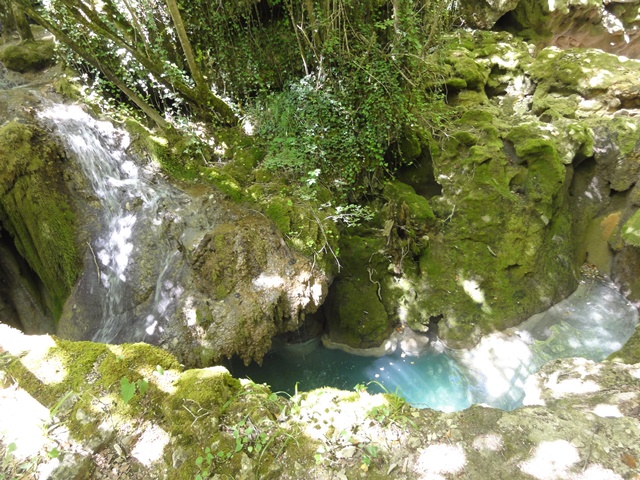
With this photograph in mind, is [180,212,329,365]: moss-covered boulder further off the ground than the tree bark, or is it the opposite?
the tree bark

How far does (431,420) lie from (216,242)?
3.58 meters

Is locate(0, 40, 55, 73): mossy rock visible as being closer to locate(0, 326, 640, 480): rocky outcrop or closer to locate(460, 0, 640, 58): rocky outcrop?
locate(0, 326, 640, 480): rocky outcrop

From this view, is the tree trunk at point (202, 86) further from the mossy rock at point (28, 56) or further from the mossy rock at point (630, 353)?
the mossy rock at point (630, 353)

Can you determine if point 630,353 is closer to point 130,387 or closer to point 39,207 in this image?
point 130,387

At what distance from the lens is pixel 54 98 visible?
6.22m

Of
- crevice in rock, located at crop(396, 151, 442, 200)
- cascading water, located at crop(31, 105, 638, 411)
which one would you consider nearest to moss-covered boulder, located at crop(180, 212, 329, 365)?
cascading water, located at crop(31, 105, 638, 411)

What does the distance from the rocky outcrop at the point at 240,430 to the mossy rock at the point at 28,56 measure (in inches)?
279

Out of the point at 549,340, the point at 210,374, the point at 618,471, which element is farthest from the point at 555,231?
the point at 210,374

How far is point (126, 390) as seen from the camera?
238 cm

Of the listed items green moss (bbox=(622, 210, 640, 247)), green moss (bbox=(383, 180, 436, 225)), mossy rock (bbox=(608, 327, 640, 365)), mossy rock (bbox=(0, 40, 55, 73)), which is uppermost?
mossy rock (bbox=(0, 40, 55, 73))

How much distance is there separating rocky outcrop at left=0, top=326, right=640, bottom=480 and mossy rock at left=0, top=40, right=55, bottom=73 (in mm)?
7075

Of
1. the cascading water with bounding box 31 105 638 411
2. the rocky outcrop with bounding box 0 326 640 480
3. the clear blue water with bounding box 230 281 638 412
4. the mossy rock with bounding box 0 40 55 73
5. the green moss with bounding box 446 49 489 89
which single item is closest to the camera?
the rocky outcrop with bounding box 0 326 640 480

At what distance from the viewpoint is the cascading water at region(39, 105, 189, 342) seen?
493cm

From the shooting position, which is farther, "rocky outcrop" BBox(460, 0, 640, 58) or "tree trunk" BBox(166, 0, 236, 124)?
"rocky outcrop" BBox(460, 0, 640, 58)
